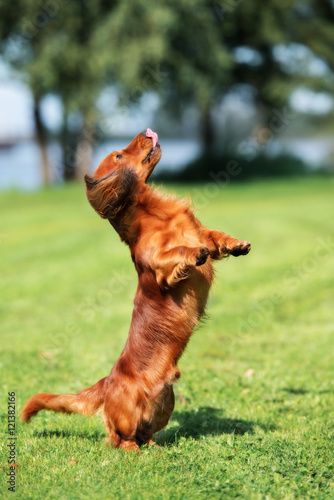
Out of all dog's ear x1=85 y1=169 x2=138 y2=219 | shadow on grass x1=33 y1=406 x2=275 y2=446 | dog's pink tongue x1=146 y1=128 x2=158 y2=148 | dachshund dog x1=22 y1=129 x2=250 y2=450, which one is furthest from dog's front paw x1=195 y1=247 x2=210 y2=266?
shadow on grass x1=33 y1=406 x2=275 y2=446

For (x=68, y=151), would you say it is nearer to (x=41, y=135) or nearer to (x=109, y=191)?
(x=41, y=135)

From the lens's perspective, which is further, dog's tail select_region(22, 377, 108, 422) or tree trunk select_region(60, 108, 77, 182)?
tree trunk select_region(60, 108, 77, 182)

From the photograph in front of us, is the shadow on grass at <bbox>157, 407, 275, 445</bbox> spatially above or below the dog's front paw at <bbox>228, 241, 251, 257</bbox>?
below

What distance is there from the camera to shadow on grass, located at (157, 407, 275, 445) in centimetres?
432

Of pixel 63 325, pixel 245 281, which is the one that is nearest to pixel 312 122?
pixel 245 281

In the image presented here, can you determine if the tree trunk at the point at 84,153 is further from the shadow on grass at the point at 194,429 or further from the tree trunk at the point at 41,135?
the shadow on grass at the point at 194,429

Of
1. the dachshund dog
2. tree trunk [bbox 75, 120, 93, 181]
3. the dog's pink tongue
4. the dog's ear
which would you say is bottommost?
the dachshund dog

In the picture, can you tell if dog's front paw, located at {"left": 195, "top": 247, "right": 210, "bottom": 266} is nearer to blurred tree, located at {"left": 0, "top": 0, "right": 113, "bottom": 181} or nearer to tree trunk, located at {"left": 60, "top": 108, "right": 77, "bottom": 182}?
blurred tree, located at {"left": 0, "top": 0, "right": 113, "bottom": 181}

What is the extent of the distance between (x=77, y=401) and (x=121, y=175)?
4.90 feet

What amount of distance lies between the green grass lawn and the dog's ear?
108 centimetres

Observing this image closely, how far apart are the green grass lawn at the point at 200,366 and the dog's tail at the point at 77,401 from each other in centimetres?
26

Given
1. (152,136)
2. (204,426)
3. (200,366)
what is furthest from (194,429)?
(152,136)

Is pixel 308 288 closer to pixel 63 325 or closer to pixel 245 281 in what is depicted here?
pixel 245 281

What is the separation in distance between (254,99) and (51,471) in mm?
28482
